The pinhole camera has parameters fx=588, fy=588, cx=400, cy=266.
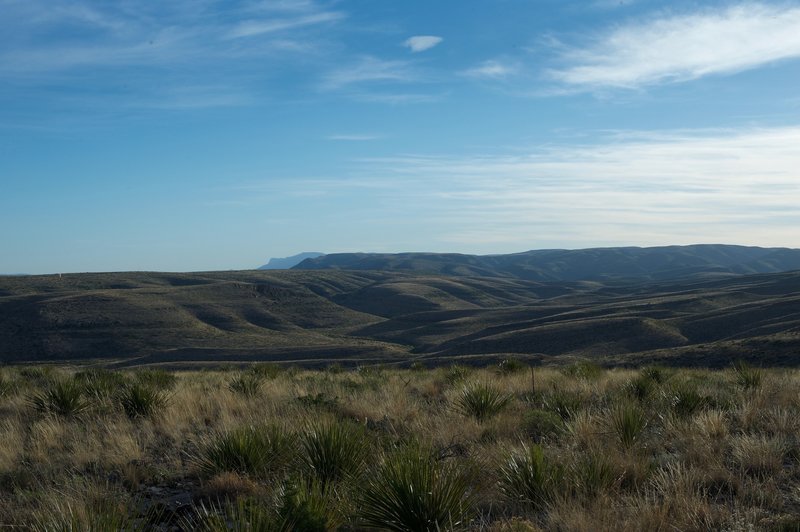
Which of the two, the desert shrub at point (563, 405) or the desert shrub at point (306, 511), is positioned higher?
the desert shrub at point (306, 511)

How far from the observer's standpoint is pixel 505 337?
211ft

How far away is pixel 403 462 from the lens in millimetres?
4820

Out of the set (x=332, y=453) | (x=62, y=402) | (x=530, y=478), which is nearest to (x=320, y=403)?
(x=332, y=453)

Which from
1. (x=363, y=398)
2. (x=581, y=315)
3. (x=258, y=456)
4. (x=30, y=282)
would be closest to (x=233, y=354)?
(x=581, y=315)

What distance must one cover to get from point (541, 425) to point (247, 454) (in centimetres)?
390

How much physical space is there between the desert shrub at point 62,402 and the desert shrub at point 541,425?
23.9 feet

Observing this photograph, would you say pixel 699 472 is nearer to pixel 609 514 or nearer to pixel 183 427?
pixel 609 514

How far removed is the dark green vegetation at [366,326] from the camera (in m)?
52.6

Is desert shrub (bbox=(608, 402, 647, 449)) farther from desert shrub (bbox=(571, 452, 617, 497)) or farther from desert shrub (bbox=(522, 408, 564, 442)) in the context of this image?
desert shrub (bbox=(571, 452, 617, 497))

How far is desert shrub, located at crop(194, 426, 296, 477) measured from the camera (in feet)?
20.7

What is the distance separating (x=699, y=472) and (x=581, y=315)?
76.1m

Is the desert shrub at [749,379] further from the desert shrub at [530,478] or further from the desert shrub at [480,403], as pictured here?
the desert shrub at [530,478]

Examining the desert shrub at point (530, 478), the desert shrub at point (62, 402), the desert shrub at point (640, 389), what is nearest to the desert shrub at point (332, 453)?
the desert shrub at point (530, 478)

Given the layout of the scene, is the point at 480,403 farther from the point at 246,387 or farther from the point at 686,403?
the point at 246,387
